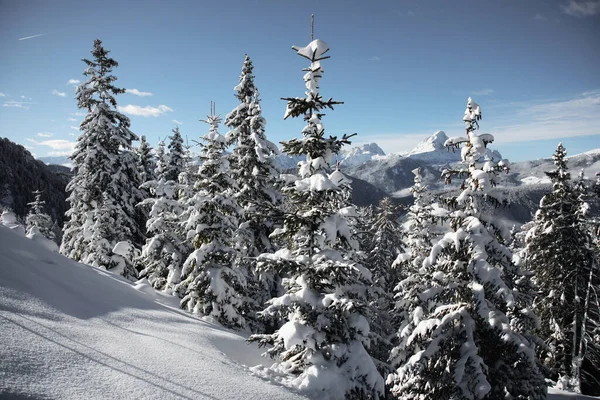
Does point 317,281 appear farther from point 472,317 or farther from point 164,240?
point 164,240

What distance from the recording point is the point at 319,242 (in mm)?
9297

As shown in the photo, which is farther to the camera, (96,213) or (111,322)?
(96,213)

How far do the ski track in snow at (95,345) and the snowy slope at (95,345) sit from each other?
0.02m

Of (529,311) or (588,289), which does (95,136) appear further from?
(588,289)

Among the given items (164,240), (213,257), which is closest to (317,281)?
(213,257)

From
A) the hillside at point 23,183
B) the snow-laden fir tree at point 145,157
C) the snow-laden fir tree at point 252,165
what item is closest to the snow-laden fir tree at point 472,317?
the snow-laden fir tree at point 252,165

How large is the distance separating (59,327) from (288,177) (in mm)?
6131

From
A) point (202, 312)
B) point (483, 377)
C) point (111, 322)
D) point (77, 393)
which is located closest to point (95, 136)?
point (202, 312)

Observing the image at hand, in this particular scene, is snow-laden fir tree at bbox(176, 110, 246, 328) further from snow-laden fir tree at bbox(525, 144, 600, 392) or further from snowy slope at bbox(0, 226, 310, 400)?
snow-laden fir tree at bbox(525, 144, 600, 392)

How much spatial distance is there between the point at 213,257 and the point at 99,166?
11019 mm

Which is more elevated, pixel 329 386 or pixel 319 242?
pixel 319 242

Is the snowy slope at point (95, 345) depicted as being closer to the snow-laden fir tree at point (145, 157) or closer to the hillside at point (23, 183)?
the snow-laden fir tree at point (145, 157)

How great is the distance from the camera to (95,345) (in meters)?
6.48

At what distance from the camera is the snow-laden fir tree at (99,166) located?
20.1 meters
